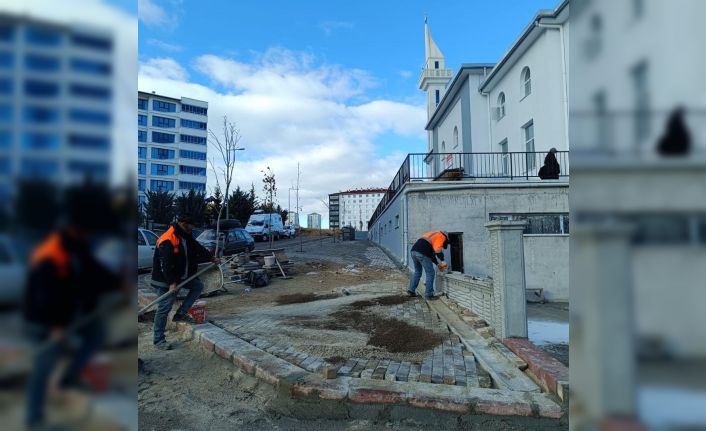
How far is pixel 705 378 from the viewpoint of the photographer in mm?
454

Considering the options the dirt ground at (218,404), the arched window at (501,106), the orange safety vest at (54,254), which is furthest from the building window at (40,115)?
the arched window at (501,106)

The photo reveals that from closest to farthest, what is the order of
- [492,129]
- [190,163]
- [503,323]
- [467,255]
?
[503,323] < [467,255] < [492,129] < [190,163]

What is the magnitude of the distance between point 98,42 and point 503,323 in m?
5.19

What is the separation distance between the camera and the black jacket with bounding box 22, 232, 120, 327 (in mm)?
502

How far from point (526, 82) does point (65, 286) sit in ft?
58.8

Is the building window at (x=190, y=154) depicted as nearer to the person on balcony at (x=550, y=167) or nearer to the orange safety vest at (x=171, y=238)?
the person on balcony at (x=550, y=167)

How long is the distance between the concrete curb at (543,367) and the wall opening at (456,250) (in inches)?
315

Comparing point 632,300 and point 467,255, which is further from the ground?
point 632,300

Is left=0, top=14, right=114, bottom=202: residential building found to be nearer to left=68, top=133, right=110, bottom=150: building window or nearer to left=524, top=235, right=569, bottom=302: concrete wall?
left=68, top=133, right=110, bottom=150: building window

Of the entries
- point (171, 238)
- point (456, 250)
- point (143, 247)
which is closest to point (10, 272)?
point (143, 247)

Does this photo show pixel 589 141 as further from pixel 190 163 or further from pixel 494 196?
pixel 190 163

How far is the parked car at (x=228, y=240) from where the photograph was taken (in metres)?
16.1

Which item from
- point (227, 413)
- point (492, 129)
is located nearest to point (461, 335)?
point (227, 413)

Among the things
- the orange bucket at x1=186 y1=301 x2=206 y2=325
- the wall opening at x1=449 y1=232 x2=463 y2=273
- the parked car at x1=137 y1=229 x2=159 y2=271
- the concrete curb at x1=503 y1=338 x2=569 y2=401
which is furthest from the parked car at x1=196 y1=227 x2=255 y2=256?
the concrete curb at x1=503 y1=338 x2=569 y2=401
